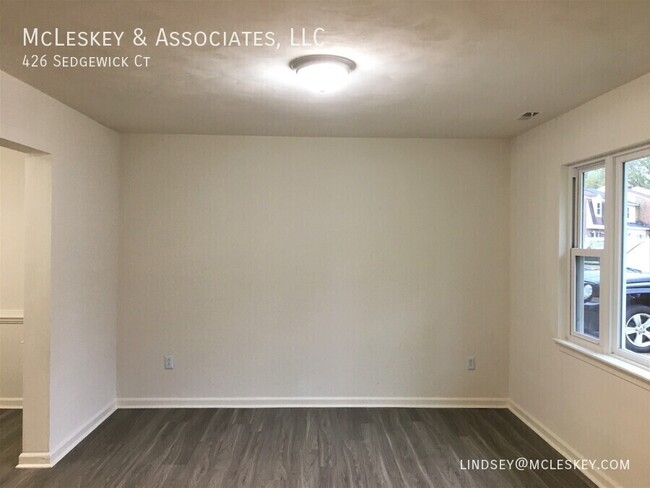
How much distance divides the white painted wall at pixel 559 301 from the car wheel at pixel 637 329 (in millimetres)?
251

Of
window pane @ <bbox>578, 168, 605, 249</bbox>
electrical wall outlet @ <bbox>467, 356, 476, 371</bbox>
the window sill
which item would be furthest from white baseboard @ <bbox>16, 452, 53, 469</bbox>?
window pane @ <bbox>578, 168, 605, 249</bbox>

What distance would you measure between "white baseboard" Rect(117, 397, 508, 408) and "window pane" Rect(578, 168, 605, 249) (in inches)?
71.0

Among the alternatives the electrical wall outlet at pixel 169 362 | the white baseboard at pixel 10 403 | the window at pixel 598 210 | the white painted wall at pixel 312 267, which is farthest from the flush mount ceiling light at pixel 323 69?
the white baseboard at pixel 10 403

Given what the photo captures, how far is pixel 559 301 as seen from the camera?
10.7ft

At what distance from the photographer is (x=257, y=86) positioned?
8.82 feet

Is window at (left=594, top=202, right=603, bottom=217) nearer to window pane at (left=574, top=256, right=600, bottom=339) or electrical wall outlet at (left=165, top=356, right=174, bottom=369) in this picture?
window pane at (left=574, top=256, right=600, bottom=339)

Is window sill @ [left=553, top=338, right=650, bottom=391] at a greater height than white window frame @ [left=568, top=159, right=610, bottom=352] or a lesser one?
lesser

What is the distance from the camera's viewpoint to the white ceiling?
5.84 ft

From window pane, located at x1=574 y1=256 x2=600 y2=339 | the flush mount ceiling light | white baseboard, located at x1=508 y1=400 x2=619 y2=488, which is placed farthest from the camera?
window pane, located at x1=574 y1=256 x2=600 y2=339

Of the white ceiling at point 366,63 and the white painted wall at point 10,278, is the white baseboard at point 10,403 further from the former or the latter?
the white ceiling at point 366,63

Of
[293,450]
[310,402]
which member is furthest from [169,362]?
[293,450]

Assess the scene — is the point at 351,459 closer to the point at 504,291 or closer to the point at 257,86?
the point at 504,291

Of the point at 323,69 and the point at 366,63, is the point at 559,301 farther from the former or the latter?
the point at 323,69

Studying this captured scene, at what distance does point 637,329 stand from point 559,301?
25.6 inches
